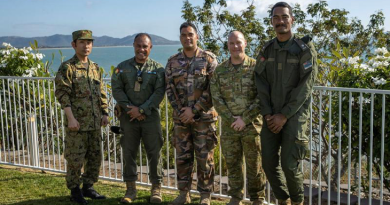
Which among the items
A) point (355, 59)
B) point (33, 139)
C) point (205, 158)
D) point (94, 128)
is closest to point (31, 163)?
point (33, 139)

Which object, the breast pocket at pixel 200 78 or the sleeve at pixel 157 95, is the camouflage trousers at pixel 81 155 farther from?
the breast pocket at pixel 200 78

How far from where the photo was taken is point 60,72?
4465 mm

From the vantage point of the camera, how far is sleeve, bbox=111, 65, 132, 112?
14.7 feet

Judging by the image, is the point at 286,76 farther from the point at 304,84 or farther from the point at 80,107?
the point at 80,107

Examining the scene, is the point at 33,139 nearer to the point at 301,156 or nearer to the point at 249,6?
the point at 301,156

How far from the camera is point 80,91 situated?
454cm

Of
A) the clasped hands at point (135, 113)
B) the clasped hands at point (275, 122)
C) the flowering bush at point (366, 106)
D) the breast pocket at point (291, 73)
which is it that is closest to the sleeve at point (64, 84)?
the clasped hands at point (135, 113)

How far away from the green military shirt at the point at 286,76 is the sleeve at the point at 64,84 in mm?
1926

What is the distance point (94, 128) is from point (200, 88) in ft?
4.05

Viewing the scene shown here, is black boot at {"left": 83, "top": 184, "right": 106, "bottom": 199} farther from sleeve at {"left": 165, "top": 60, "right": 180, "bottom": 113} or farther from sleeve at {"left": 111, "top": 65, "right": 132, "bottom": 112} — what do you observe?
sleeve at {"left": 165, "top": 60, "right": 180, "bottom": 113}

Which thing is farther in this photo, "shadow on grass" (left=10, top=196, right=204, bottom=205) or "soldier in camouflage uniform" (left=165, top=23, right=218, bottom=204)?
"shadow on grass" (left=10, top=196, right=204, bottom=205)

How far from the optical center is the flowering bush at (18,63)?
26.2ft

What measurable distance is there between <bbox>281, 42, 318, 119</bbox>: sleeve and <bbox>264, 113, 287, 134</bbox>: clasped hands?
0.17ft

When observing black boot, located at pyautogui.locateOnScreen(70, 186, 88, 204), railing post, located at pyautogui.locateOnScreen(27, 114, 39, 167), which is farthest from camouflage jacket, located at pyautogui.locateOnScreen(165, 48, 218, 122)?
railing post, located at pyautogui.locateOnScreen(27, 114, 39, 167)
